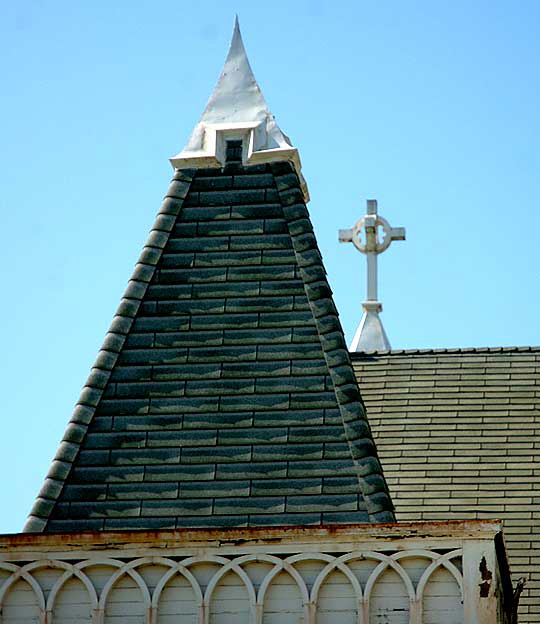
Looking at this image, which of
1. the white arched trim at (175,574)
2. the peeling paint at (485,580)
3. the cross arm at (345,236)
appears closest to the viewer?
the peeling paint at (485,580)

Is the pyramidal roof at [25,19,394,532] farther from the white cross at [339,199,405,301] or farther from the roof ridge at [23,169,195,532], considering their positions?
the white cross at [339,199,405,301]

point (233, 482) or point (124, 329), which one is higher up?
point (124, 329)

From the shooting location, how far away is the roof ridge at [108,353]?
1594cm

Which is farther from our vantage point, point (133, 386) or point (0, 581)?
point (133, 386)

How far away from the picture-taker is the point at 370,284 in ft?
86.2

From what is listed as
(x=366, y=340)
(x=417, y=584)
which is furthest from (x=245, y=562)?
(x=366, y=340)

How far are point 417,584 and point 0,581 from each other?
10.1ft

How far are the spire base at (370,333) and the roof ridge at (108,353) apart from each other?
8253 millimetres

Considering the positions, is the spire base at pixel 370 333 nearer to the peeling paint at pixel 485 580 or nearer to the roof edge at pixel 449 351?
the roof edge at pixel 449 351

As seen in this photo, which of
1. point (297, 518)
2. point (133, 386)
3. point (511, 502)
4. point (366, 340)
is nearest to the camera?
point (297, 518)

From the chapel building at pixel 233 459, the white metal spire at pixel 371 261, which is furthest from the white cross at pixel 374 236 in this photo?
the chapel building at pixel 233 459

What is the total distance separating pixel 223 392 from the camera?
53.6 ft

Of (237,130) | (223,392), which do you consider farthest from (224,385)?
(237,130)

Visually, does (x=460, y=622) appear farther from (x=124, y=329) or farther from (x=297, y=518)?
(x=124, y=329)
